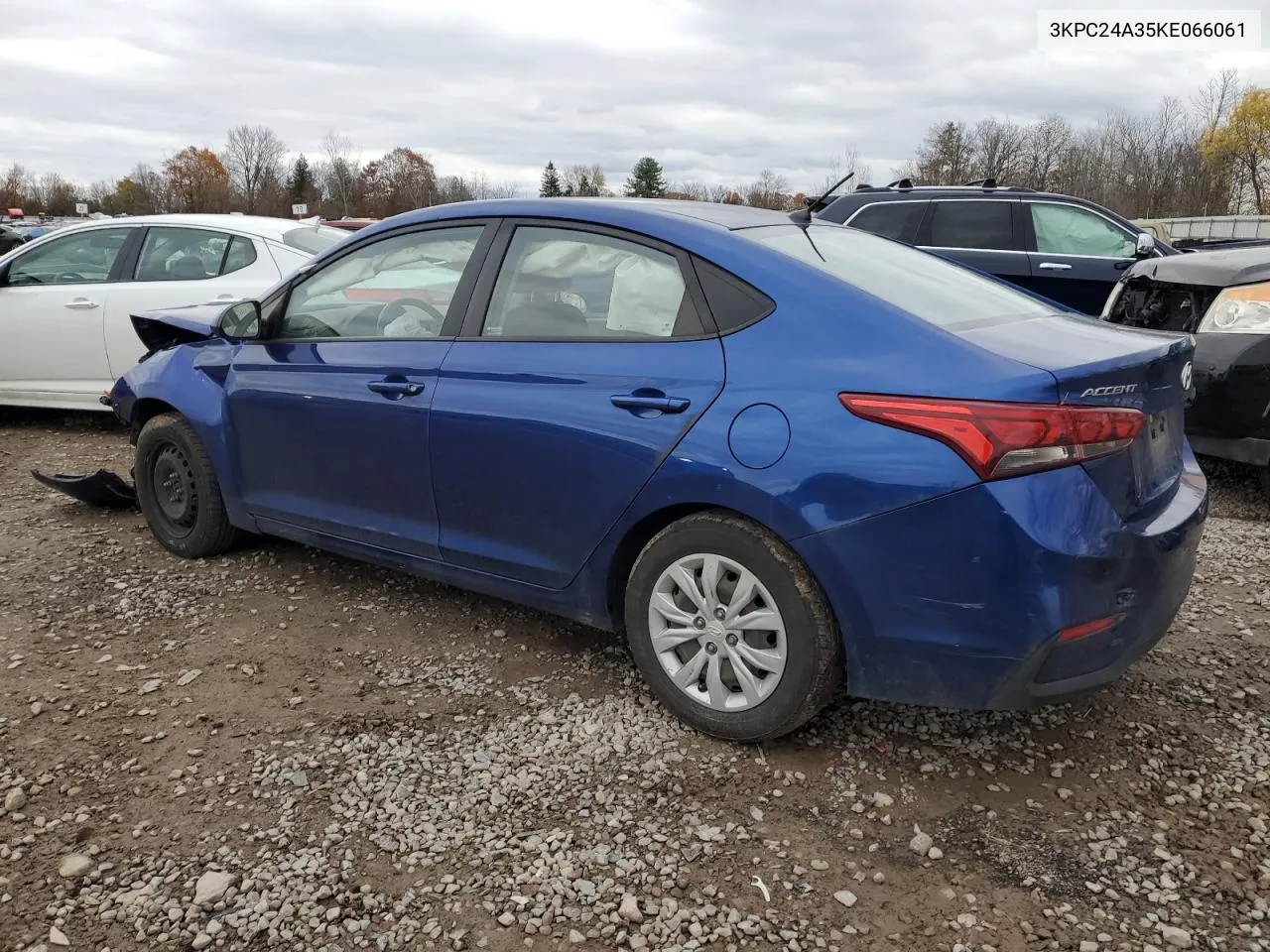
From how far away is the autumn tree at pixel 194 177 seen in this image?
87375mm

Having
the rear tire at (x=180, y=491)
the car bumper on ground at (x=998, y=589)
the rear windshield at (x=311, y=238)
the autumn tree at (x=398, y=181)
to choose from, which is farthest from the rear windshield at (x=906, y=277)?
the autumn tree at (x=398, y=181)

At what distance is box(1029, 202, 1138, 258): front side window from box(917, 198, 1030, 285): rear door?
0.65 feet

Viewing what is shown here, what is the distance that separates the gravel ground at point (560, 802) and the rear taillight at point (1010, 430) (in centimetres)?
98

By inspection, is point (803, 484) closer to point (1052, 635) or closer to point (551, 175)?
point (1052, 635)

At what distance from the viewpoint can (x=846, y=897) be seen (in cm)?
233

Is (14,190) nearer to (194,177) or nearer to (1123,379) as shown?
(194,177)

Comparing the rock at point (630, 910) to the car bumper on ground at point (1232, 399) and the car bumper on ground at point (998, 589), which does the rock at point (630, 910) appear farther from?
the car bumper on ground at point (1232, 399)

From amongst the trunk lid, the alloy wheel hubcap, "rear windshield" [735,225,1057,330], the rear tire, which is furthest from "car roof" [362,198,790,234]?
the rear tire

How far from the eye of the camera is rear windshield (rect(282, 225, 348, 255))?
23.1 feet

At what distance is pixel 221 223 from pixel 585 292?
4.99 metres

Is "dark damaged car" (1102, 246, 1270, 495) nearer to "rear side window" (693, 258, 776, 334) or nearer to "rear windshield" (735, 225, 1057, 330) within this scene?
"rear windshield" (735, 225, 1057, 330)

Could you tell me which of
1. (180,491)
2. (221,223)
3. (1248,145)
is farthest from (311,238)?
(1248,145)

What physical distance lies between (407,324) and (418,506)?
0.69 metres

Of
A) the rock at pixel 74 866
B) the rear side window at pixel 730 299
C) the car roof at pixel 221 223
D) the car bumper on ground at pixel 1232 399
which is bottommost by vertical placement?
the rock at pixel 74 866
